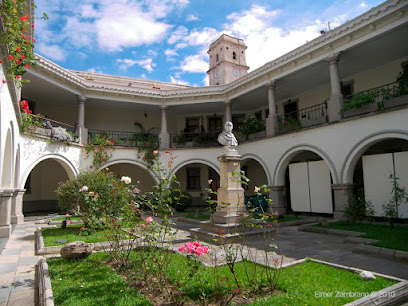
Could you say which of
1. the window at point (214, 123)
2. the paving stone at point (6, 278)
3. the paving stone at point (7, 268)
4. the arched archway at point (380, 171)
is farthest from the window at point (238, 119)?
the paving stone at point (6, 278)

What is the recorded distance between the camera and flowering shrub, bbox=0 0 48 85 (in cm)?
470

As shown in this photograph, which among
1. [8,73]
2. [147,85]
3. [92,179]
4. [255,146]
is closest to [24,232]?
[92,179]

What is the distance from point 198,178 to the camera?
1977 centimetres

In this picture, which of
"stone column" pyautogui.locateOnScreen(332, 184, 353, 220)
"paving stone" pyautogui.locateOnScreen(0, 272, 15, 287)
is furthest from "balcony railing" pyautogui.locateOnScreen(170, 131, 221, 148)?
"paving stone" pyautogui.locateOnScreen(0, 272, 15, 287)

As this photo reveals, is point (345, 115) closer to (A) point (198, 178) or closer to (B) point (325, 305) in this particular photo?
(B) point (325, 305)

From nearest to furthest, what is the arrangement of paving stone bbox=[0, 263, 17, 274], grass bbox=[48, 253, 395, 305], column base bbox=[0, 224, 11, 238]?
1. grass bbox=[48, 253, 395, 305]
2. paving stone bbox=[0, 263, 17, 274]
3. column base bbox=[0, 224, 11, 238]

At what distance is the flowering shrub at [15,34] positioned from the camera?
185 inches

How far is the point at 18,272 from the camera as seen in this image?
16.1 feet

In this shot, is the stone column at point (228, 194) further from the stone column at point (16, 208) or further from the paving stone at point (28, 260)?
the stone column at point (16, 208)

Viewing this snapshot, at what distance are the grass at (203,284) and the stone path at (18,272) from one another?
339mm

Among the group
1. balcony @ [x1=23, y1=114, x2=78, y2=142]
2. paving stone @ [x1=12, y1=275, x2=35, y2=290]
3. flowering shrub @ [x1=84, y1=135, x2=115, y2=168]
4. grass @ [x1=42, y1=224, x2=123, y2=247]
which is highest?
balcony @ [x1=23, y1=114, x2=78, y2=142]

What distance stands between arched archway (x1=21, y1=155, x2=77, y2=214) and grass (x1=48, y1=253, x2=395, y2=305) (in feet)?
41.0

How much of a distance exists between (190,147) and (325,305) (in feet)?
45.4

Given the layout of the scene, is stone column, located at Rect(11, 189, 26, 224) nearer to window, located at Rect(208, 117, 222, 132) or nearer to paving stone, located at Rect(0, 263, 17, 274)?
paving stone, located at Rect(0, 263, 17, 274)
